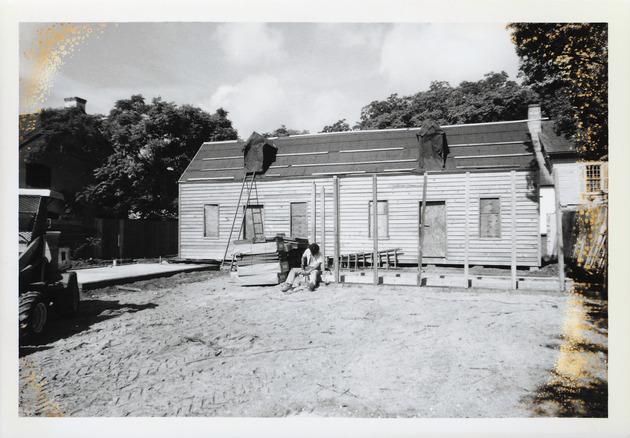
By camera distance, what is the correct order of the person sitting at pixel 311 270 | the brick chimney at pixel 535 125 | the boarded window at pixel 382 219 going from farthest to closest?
1. the boarded window at pixel 382 219
2. the brick chimney at pixel 535 125
3. the person sitting at pixel 311 270

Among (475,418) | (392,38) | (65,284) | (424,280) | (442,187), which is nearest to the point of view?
(475,418)

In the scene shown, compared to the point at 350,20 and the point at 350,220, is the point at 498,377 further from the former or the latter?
the point at 350,220

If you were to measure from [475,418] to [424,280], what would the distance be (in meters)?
4.57

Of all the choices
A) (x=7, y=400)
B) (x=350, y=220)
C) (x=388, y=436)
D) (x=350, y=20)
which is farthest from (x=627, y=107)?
(x=350, y=220)

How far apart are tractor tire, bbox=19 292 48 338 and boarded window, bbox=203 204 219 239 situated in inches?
423

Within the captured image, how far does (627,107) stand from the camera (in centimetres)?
538

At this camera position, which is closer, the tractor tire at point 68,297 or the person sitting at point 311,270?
the tractor tire at point 68,297

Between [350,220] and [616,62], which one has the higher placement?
[616,62]

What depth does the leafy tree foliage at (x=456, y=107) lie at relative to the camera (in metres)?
12.4

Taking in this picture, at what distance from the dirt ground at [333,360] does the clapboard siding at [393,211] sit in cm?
658

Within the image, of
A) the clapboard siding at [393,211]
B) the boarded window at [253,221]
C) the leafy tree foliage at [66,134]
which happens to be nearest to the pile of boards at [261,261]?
the leafy tree foliage at [66,134]

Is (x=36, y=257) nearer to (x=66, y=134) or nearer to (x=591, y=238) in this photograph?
(x=66, y=134)

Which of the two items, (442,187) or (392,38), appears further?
(442,187)

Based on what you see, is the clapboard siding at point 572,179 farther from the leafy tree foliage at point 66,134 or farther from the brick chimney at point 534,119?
the leafy tree foliage at point 66,134
